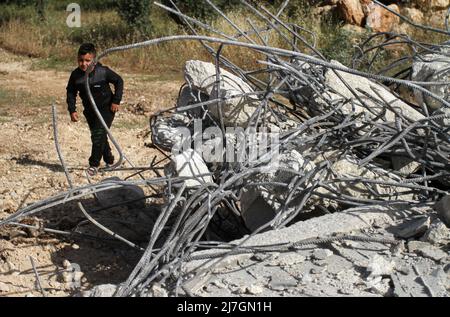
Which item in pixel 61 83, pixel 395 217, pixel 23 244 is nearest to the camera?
pixel 395 217

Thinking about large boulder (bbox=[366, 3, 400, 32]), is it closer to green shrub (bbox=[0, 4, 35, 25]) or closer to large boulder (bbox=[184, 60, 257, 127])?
green shrub (bbox=[0, 4, 35, 25])

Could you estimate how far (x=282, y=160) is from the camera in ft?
14.1

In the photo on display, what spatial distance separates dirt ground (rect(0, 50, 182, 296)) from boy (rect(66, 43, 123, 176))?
0.27 metres

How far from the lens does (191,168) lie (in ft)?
13.9

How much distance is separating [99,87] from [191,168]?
2.18 m

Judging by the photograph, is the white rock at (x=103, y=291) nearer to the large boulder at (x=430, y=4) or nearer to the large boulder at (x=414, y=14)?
the large boulder at (x=414, y=14)

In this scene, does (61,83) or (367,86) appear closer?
(367,86)

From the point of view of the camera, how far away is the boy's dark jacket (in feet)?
20.0

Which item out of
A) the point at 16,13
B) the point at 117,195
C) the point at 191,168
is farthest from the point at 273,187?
the point at 16,13

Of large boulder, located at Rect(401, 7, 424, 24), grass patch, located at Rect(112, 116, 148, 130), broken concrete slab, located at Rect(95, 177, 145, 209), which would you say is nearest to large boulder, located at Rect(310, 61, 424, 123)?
broken concrete slab, located at Rect(95, 177, 145, 209)
